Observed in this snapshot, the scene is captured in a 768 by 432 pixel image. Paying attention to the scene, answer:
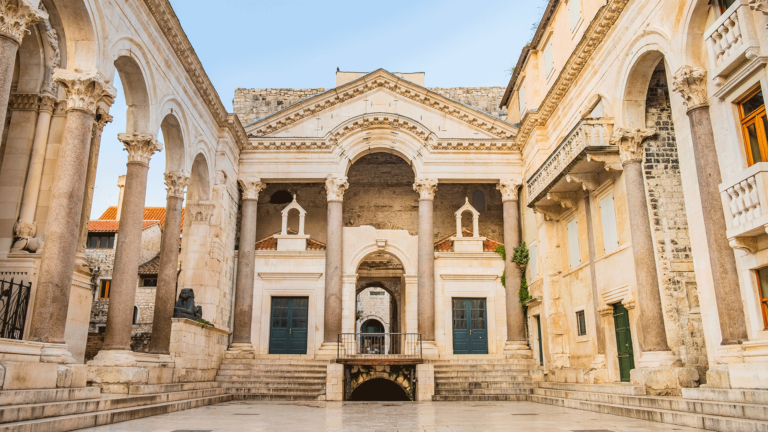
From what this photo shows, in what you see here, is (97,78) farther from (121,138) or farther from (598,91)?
(598,91)

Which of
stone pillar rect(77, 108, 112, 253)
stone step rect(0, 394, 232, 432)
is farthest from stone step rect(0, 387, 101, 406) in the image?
stone pillar rect(77, 108, 112, 253)

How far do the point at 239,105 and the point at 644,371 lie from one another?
22.9 m

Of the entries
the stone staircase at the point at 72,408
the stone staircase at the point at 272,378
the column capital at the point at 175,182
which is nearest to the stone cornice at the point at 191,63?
the column capital at the point at 175,182

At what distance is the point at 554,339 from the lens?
18.0m

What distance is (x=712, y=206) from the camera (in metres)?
10.0

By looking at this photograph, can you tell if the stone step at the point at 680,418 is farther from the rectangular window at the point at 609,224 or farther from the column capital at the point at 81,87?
the column capital at the point at 81,87

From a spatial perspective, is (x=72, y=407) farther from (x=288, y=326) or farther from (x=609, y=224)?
(x=288, y=326)

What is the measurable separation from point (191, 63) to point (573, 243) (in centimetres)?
1256

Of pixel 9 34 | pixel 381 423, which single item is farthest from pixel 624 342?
pixel 9 34

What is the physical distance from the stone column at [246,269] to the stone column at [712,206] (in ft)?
49.8

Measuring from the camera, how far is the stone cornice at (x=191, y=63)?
14.1 meters

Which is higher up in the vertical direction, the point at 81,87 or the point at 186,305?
the point at 81,87

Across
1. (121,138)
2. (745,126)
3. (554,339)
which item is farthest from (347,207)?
(745,126)

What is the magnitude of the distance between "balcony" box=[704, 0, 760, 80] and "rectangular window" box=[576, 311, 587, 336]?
8.65 metres
